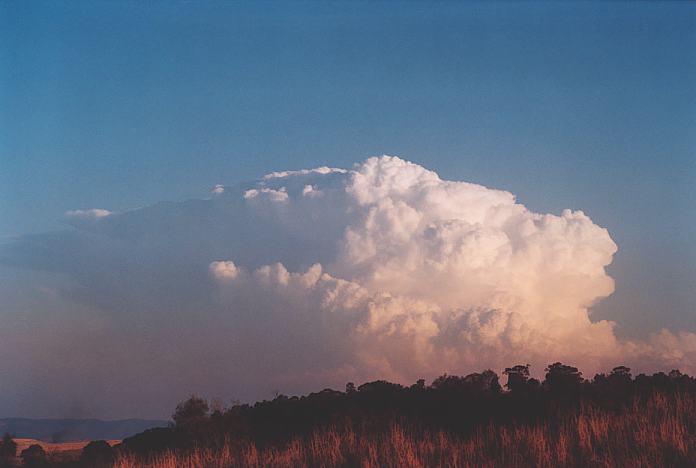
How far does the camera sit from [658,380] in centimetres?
2980

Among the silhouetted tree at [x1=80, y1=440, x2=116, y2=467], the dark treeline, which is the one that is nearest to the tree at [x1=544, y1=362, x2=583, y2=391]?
the dark treeline

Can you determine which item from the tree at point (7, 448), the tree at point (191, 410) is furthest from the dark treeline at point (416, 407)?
the tree at point (7, 448)

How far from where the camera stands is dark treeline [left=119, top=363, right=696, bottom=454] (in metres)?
26.6

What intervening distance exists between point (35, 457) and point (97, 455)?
44.1 ft

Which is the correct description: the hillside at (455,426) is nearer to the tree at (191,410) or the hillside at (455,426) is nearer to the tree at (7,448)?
the tree at (191,410)

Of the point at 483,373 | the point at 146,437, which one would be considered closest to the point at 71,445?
the point at 146,437

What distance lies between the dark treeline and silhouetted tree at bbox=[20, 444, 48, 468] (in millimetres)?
8976

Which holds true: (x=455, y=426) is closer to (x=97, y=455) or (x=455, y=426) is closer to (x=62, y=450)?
(x=97, y=455)

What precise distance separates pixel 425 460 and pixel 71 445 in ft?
122

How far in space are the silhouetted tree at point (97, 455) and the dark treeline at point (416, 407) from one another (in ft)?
2.73

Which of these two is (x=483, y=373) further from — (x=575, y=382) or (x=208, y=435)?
(x=208, y=435)

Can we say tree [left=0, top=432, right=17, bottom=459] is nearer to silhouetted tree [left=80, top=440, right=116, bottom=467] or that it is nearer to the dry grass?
silhouetted tree [left=80, top=440, right=116, bottom=467]

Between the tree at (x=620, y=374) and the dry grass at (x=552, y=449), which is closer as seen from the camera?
the dry grass at (x=552, y=449)

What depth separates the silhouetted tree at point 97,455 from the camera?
94.3 ft
